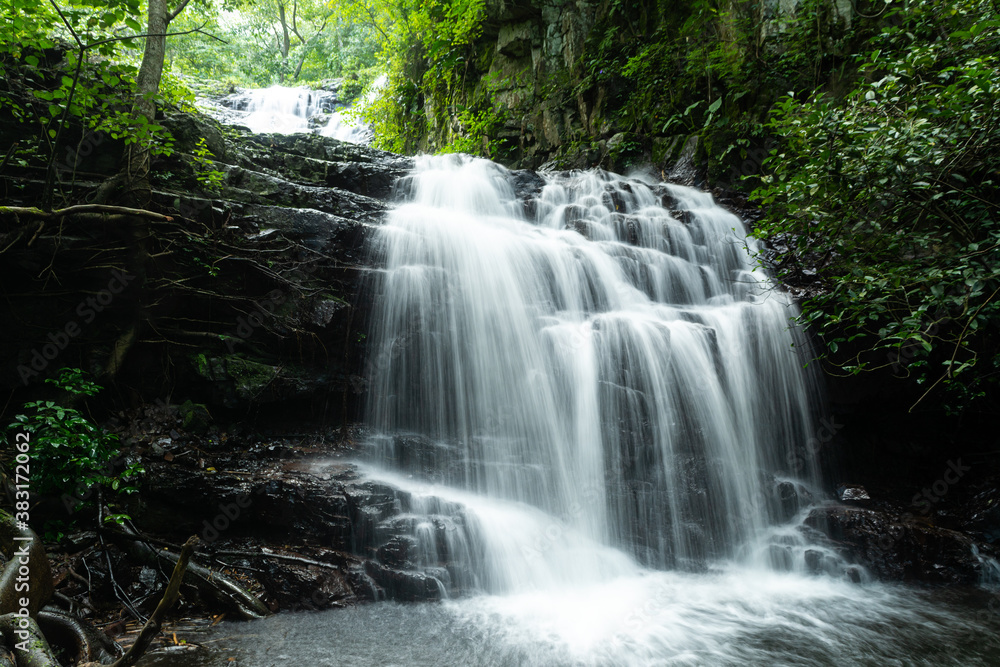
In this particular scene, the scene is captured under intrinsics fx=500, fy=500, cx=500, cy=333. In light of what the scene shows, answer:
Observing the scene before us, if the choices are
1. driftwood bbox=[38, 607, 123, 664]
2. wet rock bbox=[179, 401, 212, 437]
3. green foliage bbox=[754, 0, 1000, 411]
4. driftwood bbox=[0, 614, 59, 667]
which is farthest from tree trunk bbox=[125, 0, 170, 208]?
green foliage bbox=[754, 0, 1000, 411]

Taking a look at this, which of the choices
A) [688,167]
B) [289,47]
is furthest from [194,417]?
[289,47]

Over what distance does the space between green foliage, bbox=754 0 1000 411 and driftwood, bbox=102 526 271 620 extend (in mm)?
5369

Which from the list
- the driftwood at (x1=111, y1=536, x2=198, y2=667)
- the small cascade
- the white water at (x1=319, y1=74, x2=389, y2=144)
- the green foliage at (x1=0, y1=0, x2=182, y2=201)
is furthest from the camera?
the white water at (x1=319, y1=74, x2=389, y2=144)

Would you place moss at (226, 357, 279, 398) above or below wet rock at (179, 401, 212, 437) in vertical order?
above

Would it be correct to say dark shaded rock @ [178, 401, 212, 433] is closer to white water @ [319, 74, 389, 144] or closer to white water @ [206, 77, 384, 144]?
white water @ [206, 77, 384, 144]

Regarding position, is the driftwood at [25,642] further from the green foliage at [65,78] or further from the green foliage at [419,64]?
the green foliage at [419,64]

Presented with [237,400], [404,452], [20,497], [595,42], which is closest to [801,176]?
[404,452]

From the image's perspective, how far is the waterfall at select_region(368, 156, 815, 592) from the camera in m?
5.03

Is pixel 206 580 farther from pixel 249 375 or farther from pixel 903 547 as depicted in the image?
pixel 903 547

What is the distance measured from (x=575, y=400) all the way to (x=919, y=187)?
3769 mm

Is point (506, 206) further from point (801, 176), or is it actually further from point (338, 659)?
point (338, 659)

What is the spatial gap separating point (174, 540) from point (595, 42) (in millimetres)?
13600

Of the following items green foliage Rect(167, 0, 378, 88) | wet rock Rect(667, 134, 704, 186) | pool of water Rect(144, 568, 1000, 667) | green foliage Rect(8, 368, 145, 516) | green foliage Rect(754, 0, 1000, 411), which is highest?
green foliage Rect(167, 0, 378, 88)

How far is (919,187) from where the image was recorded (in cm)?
432
